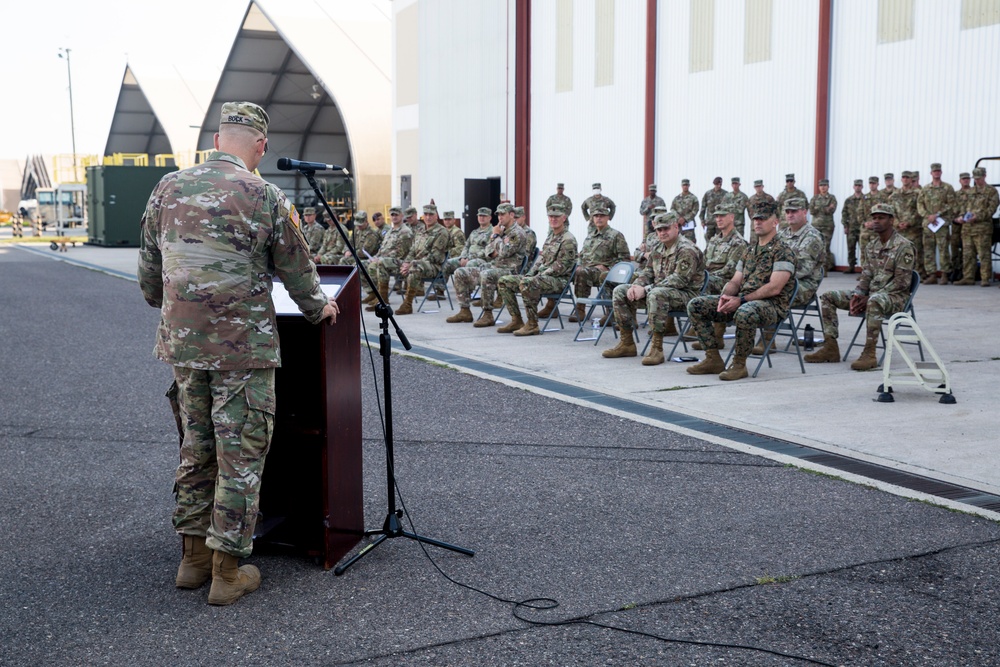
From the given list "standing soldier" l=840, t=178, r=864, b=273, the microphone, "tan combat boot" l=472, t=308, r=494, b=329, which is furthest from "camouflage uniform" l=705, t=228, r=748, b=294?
"standing soldier" l=840, t=178, r=864, b=273

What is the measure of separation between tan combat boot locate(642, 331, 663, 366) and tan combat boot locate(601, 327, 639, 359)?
265 millimetres

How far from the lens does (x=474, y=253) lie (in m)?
16.1

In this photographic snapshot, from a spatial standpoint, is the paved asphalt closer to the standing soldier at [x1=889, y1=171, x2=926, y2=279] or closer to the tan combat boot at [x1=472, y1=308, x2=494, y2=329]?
the tan combat boot at [x1=472, y1=308, x2=494, y2=329]

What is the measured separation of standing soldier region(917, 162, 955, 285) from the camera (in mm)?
18422

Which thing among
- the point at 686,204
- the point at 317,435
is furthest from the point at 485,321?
the point at 686,204

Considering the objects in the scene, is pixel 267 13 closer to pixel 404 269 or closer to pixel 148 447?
pixel 404 269

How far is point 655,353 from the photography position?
10.4 m

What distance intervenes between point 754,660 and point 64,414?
5.96m

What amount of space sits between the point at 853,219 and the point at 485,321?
9.95m

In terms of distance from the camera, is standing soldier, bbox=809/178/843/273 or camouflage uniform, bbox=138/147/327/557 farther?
standing soldier, bbox=809/178/843/273

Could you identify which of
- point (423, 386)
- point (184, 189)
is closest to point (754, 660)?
point (184, 189)

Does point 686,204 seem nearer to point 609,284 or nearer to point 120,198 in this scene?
point 609,284

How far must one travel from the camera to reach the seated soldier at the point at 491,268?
1386cm

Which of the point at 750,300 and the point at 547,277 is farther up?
the point at 547,277
